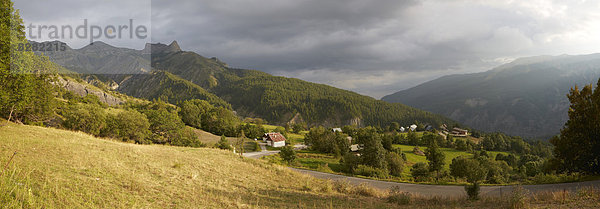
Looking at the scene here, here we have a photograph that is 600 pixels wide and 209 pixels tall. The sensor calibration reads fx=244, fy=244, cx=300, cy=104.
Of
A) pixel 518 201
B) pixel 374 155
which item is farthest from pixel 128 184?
pixel 374 155

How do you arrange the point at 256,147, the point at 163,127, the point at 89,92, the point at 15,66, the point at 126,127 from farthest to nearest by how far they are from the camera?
the point at 89,92 → the point at 256,147 → the point at 163,127 → the point at 126,127 → the point at 15,66

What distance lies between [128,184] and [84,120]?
38393 mm

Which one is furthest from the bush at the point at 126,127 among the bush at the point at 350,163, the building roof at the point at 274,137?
the building roof at the point at 274,137

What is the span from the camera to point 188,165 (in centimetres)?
1702

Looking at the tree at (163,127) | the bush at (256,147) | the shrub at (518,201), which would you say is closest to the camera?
the shrub at (518,201)

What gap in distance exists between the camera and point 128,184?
1005 cm

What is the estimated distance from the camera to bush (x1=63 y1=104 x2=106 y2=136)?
36938mm

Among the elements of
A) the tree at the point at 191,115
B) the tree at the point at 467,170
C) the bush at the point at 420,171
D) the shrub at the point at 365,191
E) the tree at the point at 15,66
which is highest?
the tree at the point at 15,66

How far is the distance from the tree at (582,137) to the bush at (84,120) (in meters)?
56.4

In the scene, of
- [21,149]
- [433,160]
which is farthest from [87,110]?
[433,160]

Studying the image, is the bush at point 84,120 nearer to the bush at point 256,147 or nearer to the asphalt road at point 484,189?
the asphalt road at point 484,189

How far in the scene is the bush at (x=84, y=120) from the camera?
36938 mm

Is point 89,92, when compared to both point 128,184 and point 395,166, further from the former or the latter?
point 128,184

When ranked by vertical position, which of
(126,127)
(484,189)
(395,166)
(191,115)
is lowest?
(395,166)
